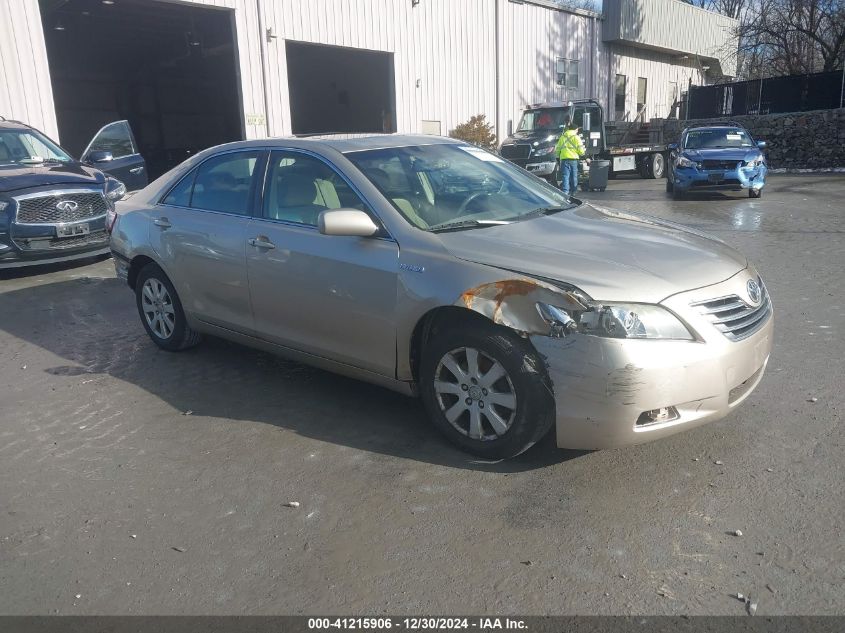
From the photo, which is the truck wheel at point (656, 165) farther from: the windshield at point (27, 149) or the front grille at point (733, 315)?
the front grille at point (733, 315)

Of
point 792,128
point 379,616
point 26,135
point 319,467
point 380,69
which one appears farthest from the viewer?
point 792,128

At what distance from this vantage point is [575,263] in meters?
3.48

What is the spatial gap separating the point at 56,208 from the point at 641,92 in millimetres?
28968

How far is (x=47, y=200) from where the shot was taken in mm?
8859

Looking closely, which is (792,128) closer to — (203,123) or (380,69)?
(380,69)

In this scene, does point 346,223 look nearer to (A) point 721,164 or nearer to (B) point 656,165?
(A) point 721,164

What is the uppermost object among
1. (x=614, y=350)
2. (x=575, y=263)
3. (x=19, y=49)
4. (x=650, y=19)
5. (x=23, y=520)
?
(x=650, y=19)

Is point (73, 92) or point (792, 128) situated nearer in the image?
point (792, 128)

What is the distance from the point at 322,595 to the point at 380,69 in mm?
21616

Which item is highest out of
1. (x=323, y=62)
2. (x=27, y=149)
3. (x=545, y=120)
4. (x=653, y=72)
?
(x=323, y=62)

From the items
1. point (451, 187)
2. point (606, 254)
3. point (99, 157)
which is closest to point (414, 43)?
point (99, 157)

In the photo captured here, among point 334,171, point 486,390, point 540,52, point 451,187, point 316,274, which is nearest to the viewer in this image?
point 486,390

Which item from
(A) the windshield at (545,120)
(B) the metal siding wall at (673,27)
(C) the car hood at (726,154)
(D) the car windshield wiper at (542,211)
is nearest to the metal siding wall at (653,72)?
(B) the metal siding wall at (673,27)

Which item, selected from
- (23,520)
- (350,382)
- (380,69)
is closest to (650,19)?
(380,69)
